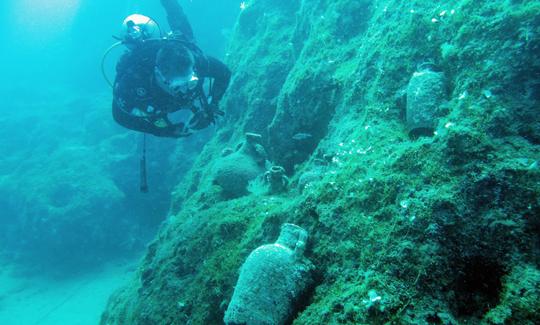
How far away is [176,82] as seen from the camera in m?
5.30

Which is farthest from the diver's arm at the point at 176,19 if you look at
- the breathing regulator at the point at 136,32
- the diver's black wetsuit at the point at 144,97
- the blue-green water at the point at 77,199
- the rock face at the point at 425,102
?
the rock face at the point at 425,102

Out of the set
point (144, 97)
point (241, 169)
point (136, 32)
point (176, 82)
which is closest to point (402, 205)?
point (241, 169)

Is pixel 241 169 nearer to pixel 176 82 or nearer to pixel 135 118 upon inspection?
pixel 176 82

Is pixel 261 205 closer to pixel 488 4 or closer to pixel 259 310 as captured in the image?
pixel 259 310

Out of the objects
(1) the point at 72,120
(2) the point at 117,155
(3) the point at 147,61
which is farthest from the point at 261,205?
(1) the point at 72,120

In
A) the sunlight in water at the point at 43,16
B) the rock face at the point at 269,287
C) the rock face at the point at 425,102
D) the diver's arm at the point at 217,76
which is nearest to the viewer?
the rock face at the point at 269,287

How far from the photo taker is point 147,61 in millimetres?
5391

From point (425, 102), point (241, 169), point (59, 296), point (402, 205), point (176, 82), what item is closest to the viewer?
point (402, 205)

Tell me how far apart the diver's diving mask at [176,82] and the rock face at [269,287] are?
3.50 metres

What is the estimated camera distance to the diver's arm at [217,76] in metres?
6.69

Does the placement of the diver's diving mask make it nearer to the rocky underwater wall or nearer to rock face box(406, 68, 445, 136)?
the rocky underwater wall

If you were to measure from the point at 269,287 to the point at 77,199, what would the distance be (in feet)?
49.5

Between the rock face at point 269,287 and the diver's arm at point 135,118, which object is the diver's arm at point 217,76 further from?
the rock face at point 269,287

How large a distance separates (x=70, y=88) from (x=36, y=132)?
9.59 m
